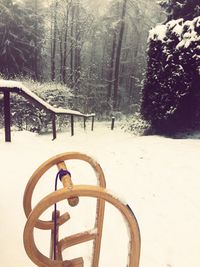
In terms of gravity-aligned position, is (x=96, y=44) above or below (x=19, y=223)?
above

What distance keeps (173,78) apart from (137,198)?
7.71 metres

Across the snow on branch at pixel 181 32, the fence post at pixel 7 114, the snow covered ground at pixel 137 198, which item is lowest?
the snow covered ground at pixel 137 198

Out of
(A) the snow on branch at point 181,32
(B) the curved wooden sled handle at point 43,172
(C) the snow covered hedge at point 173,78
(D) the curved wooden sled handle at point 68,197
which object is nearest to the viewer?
(D) the curved wooden sled handle at point 68,197

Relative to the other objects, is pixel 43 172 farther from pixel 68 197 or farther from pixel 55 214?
pixel 68 197

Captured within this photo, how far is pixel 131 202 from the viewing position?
15.4ft

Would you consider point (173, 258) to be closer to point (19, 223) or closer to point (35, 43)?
point (19, 223)

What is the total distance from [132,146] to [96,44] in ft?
104

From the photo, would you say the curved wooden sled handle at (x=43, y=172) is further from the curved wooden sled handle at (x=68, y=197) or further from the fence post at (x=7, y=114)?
the fence post at (x=7, y=114)

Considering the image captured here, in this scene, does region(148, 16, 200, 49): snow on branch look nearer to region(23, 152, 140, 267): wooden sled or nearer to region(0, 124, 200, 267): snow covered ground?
region(0, 124, 200, 267): snow covered ground

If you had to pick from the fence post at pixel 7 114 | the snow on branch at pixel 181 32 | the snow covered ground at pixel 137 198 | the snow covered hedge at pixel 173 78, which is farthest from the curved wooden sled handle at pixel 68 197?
the snow on branch at pixel 181 32

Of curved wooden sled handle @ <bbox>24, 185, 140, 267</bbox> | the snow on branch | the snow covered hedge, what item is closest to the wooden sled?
curved wooden sled handle @ <bbox>24, 185, 140, 267</bbox>

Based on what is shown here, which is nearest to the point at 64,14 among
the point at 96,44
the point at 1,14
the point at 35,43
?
the point at 35,43

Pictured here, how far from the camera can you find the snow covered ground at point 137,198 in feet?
11.2

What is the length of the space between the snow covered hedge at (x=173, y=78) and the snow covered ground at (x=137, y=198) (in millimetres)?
4102
